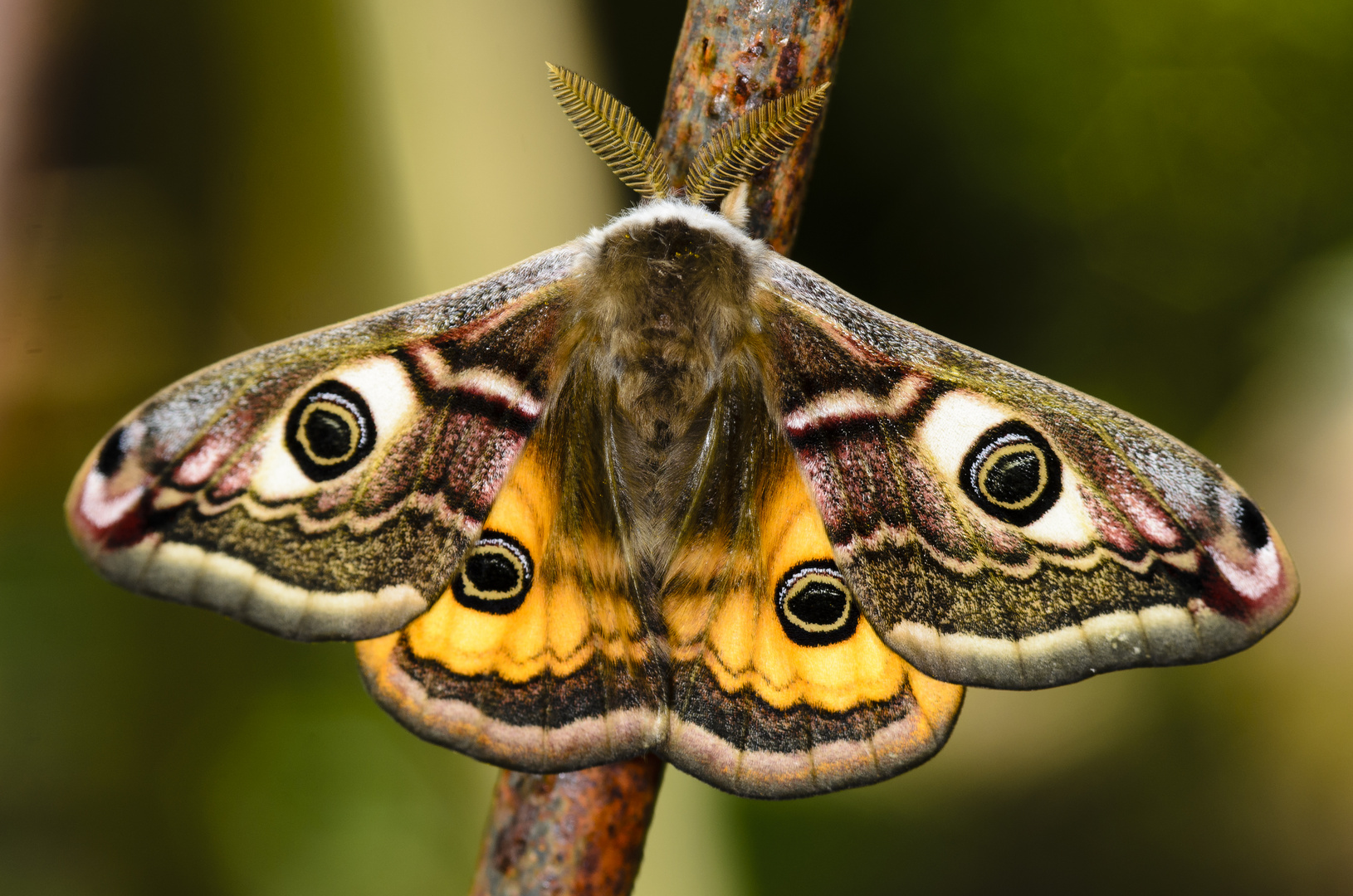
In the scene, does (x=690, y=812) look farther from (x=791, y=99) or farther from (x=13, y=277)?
(x=13, y=277)

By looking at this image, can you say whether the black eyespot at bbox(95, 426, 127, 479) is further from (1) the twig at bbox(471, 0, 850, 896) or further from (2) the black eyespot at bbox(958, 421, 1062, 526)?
(2) the black eyespot at bbox(958, 421, 1062, 526)

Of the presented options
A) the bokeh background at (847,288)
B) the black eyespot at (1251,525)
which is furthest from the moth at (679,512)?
the bokeh background at (847,288)

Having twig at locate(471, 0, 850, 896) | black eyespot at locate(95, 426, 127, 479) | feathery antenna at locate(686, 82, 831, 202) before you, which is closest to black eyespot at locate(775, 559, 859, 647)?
twig at locate(471, 0, 850, 896)

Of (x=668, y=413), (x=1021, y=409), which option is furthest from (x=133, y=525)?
(x=1021, y=409)

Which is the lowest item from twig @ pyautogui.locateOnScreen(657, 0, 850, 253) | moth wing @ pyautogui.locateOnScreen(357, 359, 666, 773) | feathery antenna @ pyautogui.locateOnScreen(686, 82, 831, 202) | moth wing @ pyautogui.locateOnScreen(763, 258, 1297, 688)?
moth wing @ pyautogui.locateOnScreen(357, 359, 666, 773)

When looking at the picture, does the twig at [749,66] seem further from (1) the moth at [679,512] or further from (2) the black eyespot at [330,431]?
(2) the black eyespot at [330,431]

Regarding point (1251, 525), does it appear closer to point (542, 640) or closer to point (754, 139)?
point (754, 139)
